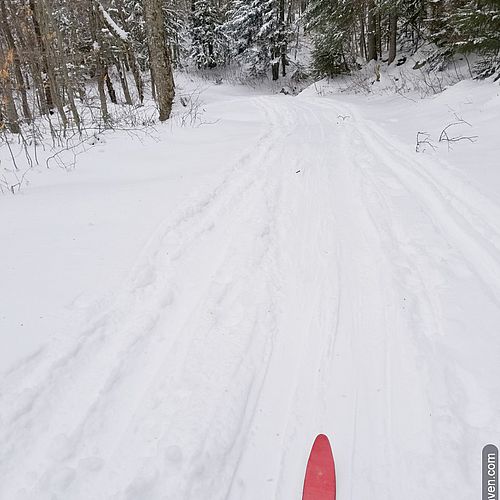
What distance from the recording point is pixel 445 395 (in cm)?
199

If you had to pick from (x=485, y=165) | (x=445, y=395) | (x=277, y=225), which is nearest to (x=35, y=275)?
A: (x=277, y=225)

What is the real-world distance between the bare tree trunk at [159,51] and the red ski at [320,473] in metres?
9.69

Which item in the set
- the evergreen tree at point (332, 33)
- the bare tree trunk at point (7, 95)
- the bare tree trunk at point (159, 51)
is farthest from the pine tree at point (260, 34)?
the bare tree trunk at point (7, 95)

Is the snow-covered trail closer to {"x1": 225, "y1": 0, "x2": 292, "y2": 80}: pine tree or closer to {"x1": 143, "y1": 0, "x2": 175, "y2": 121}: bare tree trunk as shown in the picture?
{"x1": 143, "y1": 0, "x2": 175, "y2": 121}: bare tree trunk

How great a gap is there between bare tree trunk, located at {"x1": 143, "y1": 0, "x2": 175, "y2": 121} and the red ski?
9.69 metres

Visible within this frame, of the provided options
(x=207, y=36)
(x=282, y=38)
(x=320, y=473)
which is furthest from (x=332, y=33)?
(x=320, y=473)

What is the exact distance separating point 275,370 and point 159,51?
30.8 feet

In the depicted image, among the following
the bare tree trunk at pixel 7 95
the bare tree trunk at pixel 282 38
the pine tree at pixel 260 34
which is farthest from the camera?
the bare tree trunk at pixel 282 38

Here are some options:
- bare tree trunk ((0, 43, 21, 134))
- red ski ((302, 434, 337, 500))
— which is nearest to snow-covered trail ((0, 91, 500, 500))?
red ski ((302, 434, 337, 500))

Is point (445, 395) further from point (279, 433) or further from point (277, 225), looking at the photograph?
point (277, 225)

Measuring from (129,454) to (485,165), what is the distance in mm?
5531

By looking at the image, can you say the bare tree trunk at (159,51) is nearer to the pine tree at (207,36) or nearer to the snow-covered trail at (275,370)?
the snow-covered trail at (275,370)

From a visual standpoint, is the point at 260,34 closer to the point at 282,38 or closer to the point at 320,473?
the point at 282,38

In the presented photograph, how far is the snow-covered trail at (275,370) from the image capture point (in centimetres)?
170
